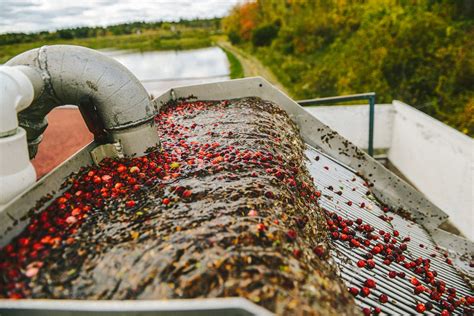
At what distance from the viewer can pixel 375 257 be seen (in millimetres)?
5066

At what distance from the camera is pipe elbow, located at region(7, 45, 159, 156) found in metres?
4.80

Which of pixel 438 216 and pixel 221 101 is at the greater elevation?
pixel 221 101

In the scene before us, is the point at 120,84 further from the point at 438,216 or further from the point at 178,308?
the point at 438,216

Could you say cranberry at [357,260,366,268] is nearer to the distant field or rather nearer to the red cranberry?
the red cranberry

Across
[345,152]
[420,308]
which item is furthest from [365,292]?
[345,152]

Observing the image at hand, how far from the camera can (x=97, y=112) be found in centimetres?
540

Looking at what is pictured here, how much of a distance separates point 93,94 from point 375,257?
14.1ft

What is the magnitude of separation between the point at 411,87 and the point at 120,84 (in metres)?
13.4

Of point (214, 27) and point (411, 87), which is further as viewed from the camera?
point (214, 27)

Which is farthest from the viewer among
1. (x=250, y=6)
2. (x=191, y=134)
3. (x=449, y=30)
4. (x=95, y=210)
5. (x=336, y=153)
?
(x=250, y=6)

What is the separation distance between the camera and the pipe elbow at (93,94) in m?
4.80

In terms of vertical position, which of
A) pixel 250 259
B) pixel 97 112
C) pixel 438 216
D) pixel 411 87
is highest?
pixel 97 112

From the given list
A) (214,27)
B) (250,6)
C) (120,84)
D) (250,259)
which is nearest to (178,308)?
(250,259)

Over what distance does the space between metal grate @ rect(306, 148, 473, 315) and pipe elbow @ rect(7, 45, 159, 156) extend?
3.03 metres
